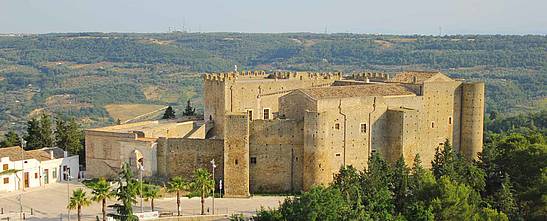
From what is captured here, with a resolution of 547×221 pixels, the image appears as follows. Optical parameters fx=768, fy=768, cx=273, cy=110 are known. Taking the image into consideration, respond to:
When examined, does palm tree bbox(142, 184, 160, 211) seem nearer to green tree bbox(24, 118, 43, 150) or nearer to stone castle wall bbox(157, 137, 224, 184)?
stone castle wall bbox(157, 137, 224, 184)

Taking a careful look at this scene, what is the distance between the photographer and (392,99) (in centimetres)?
4619

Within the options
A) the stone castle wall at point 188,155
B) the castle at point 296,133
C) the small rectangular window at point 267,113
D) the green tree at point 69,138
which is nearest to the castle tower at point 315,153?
the castle at point 296,133

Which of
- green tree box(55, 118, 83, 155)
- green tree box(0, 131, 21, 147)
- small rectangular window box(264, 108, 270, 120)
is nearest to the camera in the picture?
small rectangular window box(264, 108, 270, 120)

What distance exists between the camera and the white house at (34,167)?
147 feet

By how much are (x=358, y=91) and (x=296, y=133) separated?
16.5ft

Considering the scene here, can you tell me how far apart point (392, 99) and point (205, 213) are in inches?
550

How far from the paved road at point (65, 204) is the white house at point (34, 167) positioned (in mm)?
1057

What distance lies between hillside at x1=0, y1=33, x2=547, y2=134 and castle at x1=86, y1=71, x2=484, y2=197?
52649 millimetres

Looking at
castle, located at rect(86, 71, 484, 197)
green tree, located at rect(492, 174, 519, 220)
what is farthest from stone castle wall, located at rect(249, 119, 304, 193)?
green tree, located at rect(492, 174, 519, 220)

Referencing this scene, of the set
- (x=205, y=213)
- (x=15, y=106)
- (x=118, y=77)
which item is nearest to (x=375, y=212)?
(x=205, y=213)

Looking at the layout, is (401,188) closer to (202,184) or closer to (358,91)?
(358,91)

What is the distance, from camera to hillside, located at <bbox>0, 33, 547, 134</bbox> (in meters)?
114

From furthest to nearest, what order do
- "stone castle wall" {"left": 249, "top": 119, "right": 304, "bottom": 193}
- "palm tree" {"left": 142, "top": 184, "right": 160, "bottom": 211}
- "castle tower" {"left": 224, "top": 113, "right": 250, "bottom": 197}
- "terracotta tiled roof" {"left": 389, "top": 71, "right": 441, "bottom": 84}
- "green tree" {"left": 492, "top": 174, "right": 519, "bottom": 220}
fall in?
"terracotta tiled roof" {"left": 389, "top": 71, "right": 441, "bottom": 84}
"stone castle wall" {"left": 249, "top": 119, "right": 304, "bottom": 193}
"castle tower" {"left": 224, "top": 113, "right": 250, "bottom": 197}
"palm tree" {"left": 142, "top": 184, "right": 160, "bottom": 211}
"green tree" {"left": 492, "top": 174, "right": 519, "bottom": 220}

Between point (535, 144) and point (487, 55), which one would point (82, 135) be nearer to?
point (535, 144)
